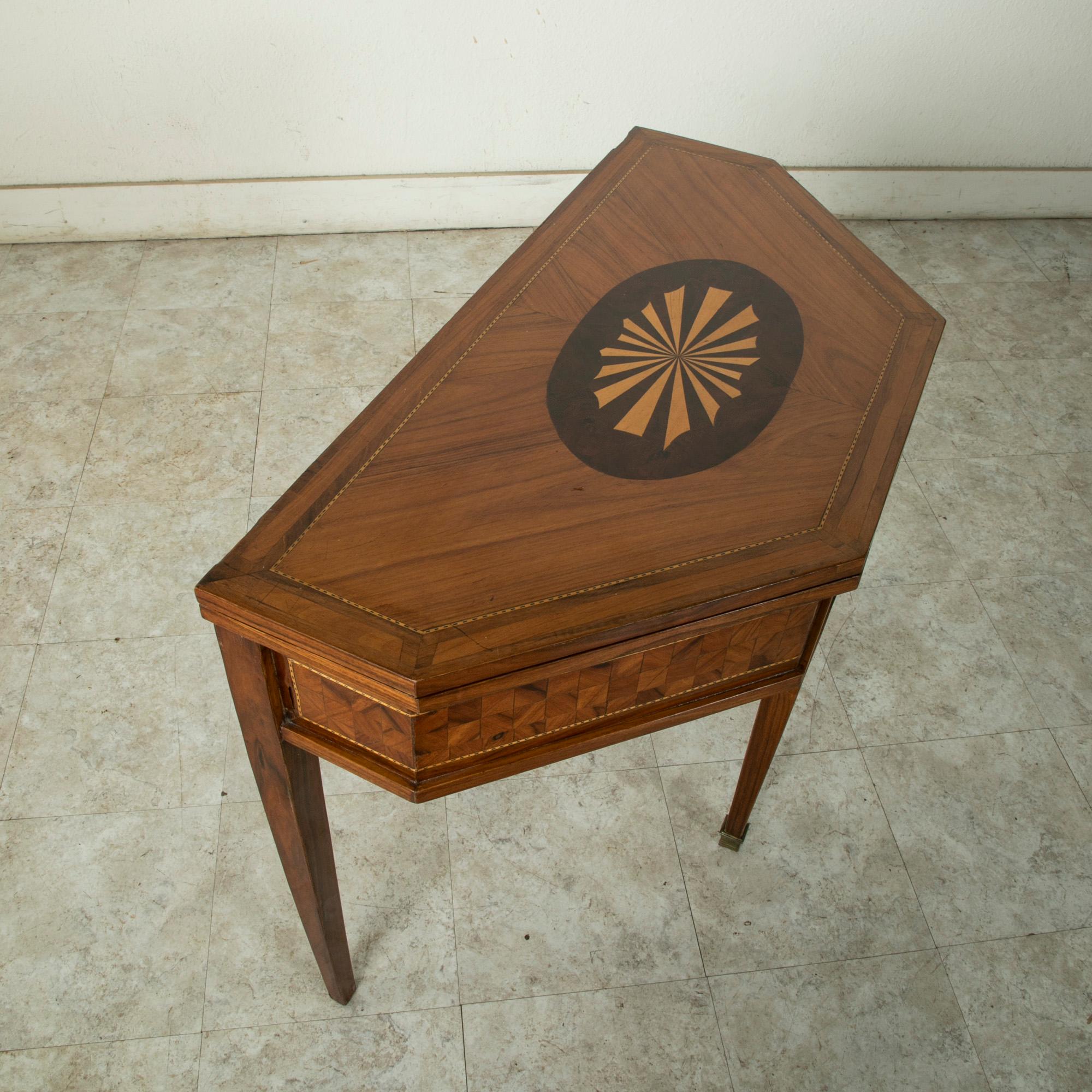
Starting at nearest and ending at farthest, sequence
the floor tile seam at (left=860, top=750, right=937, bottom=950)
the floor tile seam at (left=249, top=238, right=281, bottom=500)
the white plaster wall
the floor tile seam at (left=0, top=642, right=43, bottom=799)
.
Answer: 1. the floor tile seam at (left=860, top=750, right=937, bottom=950)
2. the floor tile seam at (left=0, top=642, right=43, bottom=799)
3. the floor tile seam at (left=249, top=238, right=281, bottom=500)
4. the white plaster wall

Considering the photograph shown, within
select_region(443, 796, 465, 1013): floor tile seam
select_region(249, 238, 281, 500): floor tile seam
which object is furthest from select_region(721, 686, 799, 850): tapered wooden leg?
select_region(249, 238, 281, 500): floor tile seam

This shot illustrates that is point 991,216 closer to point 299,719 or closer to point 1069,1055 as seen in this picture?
point 1069,1055

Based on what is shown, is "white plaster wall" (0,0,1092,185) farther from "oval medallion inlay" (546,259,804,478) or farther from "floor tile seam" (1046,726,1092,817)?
"floor tile seam" (1046,726,1092,817)

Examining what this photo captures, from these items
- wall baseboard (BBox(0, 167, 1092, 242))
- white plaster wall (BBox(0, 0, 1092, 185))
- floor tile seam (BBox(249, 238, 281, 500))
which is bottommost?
floor tile seam (BBox(249, 238, 281, 500))

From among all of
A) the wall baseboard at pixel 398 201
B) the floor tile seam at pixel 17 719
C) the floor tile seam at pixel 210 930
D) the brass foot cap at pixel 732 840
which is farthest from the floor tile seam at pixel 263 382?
the brass foot cap at pixel 732 840

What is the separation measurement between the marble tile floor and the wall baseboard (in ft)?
2.17

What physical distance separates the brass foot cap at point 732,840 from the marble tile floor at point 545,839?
0.02 metres

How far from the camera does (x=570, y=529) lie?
1.49 m

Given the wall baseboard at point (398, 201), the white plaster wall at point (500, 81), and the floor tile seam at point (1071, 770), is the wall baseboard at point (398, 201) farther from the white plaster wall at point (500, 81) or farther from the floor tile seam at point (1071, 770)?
the floor tile seam at point (1071, 770)

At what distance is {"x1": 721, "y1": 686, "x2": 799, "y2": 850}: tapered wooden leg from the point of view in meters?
1.82

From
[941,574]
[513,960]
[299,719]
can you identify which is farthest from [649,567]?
[941,574]

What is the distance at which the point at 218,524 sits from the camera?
8.87 feet

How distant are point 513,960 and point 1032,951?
3.35ft

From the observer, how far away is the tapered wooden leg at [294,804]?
1400 mm
